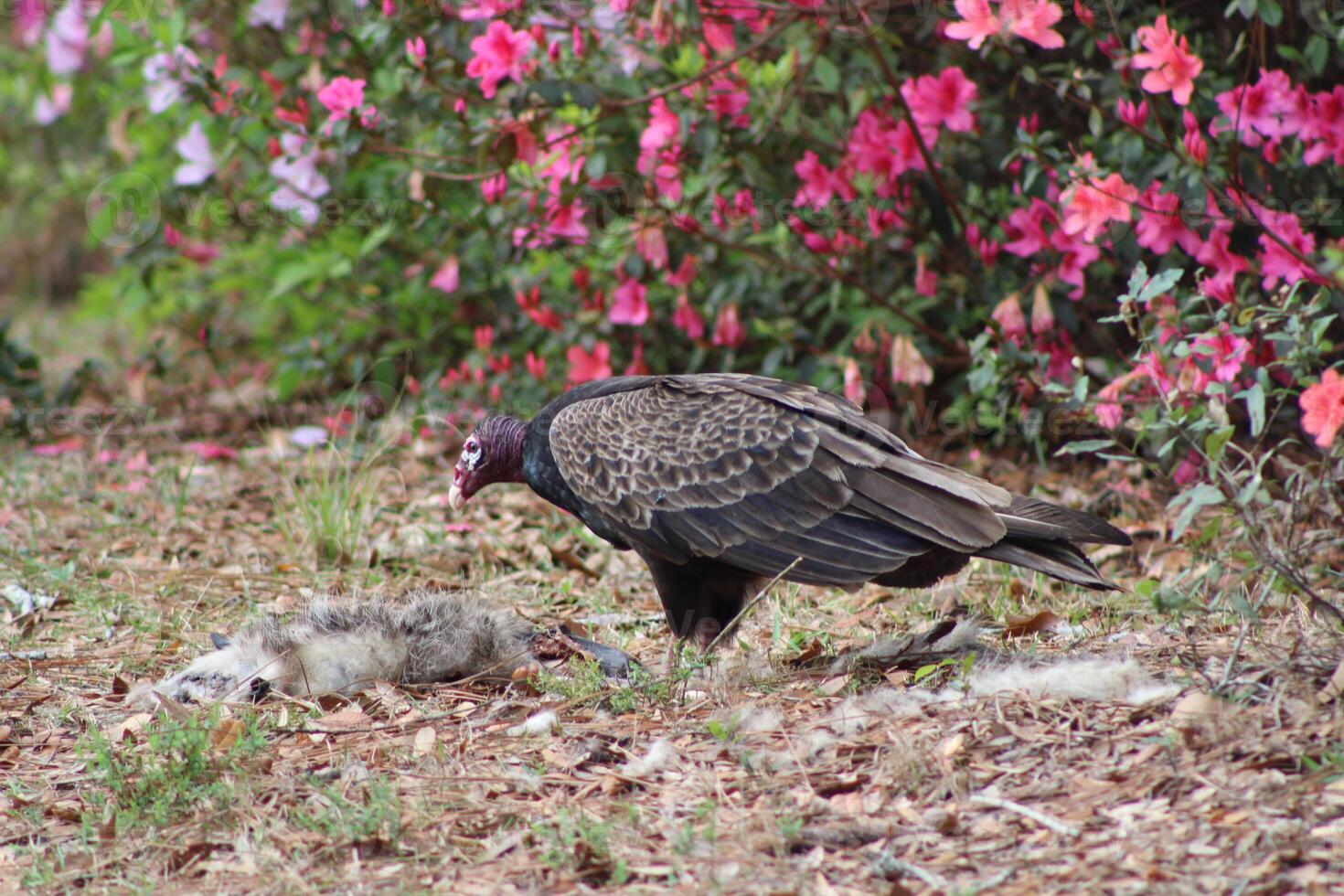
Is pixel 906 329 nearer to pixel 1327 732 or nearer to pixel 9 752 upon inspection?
pixel 1327 732

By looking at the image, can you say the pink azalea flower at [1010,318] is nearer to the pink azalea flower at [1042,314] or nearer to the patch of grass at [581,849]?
the pink azalea flower at [1042,314]

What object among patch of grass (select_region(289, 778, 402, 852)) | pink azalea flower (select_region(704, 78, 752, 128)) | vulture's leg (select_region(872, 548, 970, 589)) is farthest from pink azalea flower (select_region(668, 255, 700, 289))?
patch of grass (select_region(289, 778, 402, 852))

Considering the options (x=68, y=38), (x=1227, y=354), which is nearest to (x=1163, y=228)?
(x=1227, y=354)

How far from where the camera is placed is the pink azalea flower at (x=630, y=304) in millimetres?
5723

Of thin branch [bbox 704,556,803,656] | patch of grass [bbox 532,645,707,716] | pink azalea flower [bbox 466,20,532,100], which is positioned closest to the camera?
patch of grass [bbox 532,645,707,716]

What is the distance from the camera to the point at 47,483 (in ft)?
19.6

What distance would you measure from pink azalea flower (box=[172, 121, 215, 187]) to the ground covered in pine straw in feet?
8.27

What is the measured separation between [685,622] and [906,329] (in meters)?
1.99

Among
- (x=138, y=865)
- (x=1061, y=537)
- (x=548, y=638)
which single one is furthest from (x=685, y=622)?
(x=138, y=865)

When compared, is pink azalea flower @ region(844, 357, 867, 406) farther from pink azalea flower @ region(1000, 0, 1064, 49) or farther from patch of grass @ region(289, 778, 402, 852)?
patch of grass @ region(289, 778, 402, 852)

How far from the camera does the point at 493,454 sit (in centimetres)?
435

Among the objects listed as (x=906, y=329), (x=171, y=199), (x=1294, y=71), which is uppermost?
(x=1294, y=71)

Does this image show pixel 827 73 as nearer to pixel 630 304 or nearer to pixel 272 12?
pixel 630 304

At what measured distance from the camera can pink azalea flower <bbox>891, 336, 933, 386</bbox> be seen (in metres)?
5.25
